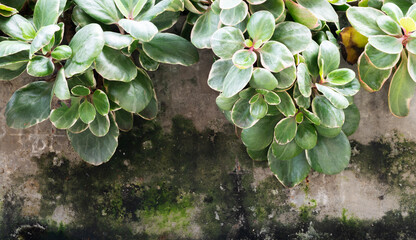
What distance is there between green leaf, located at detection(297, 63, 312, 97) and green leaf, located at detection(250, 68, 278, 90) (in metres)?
0.09

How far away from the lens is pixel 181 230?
1832mm

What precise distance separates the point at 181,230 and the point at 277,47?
1087 mm

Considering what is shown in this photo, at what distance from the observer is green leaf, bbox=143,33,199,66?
1.35 metres

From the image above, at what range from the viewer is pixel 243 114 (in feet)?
4.43

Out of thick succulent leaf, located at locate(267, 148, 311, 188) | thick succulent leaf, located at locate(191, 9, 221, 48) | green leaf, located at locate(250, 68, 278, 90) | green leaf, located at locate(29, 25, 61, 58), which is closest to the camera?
green leaf, located at locate(29, 25, 61, 58)

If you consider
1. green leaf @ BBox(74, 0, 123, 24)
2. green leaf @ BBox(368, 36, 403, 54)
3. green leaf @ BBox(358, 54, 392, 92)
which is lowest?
green leaf @ BBox(358, 54, 392, 92)

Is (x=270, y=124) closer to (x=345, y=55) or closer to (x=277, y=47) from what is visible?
(x=277, y=47)

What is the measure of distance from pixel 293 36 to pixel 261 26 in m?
0.13

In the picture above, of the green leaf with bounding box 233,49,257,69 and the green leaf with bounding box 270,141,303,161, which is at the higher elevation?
the green leaf with bounding box 233,49,257,69

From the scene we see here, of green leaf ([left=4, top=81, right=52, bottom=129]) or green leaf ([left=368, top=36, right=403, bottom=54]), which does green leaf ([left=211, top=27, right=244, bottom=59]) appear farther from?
green leaf ([left=4, top=81, right=52, bottom=129])

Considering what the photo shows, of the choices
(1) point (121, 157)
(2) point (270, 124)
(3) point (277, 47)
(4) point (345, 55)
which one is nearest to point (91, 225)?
(1) point (121, 157)

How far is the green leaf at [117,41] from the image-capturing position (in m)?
1.18

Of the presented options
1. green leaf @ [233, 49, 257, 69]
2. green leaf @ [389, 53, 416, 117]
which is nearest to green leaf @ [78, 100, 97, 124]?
green leaf @ [233, 49, 257, 69]

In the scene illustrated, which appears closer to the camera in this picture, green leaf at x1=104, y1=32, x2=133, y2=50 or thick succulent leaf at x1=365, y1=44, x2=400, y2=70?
green leaf at x1=104, y1=32, x2=133, y2=50
